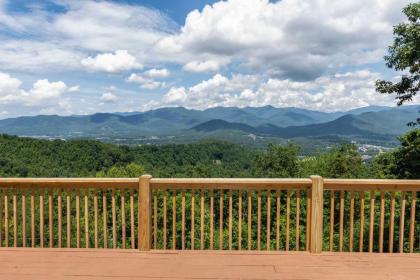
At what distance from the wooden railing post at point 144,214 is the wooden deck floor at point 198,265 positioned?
0.15 metres

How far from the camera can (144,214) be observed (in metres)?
4.14

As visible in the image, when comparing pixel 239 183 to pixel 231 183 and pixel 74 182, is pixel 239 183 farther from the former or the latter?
pixel 74 182

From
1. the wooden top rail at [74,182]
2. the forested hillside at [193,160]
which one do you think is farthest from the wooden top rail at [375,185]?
the forested hillside at [193,160]

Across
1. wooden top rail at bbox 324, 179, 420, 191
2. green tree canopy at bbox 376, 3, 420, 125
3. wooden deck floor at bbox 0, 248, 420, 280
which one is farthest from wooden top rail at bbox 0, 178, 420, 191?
green tree canopy at bbox 376, 3, 420, 125

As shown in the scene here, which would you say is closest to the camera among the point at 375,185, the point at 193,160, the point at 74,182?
the point at 375,185

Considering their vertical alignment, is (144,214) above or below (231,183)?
below

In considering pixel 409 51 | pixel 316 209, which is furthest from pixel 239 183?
pixel 409 51

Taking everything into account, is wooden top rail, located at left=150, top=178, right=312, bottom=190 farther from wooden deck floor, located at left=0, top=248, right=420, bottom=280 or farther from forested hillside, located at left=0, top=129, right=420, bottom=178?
forested hillside, located at left=0, top=129, right=420, bottom=178

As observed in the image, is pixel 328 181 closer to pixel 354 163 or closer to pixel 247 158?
pixel 354 163

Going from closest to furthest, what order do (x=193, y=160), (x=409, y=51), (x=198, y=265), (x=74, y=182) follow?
1. (x=198, y=265)
2. (x=74, y=182)
3. (x=409, y=51)
4. (x=193, y=160)

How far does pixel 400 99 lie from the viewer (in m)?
8.58

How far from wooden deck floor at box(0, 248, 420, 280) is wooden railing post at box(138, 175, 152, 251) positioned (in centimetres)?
15

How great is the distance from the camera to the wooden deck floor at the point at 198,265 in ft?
11.1

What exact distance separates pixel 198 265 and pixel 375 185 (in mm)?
2238
